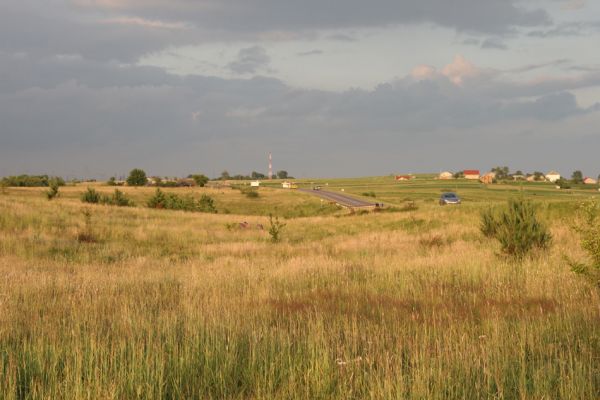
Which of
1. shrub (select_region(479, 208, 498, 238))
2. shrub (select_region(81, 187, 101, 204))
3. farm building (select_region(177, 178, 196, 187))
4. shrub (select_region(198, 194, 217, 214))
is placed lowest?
shrub (select_region(198, 194, 217, 214))

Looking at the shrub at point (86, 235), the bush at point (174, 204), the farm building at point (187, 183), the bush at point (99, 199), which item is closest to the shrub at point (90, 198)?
the bush at point (99, 199)

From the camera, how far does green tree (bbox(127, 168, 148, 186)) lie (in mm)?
118150

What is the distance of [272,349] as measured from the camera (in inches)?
223

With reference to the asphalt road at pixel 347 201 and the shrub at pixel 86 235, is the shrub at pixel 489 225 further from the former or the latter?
the asphalt road at pixel 347 201

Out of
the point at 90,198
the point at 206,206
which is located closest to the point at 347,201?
the point at 206,206

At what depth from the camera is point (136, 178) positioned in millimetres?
118375

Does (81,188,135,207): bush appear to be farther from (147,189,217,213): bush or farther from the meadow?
the meadow

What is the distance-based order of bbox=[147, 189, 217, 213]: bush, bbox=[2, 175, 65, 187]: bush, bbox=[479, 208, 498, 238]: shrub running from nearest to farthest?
bbox=[479, 208, 498, 238]: shrub
bbox=[147, 189, 217, 213]: bush
bbox=[2, 175, 65, 187]: bush

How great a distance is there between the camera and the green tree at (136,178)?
118150 millimetres

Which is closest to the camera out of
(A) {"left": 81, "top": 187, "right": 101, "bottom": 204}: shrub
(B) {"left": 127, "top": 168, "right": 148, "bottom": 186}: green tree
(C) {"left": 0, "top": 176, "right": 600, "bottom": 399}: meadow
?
(C) {"left": 0, "top": 176, "right": 600, "bottom": 399}: meadow

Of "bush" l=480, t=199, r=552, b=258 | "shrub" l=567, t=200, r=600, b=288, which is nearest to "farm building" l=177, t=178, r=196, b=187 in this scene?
"bush" l=480, t=199, r=552, b=258

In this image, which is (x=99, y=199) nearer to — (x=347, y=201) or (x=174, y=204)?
(x=174, y=204)

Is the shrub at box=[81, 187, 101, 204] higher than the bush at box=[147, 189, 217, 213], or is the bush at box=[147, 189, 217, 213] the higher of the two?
the shrub at box=[81, 187, 101, 204]

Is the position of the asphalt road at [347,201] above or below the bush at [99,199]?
below
